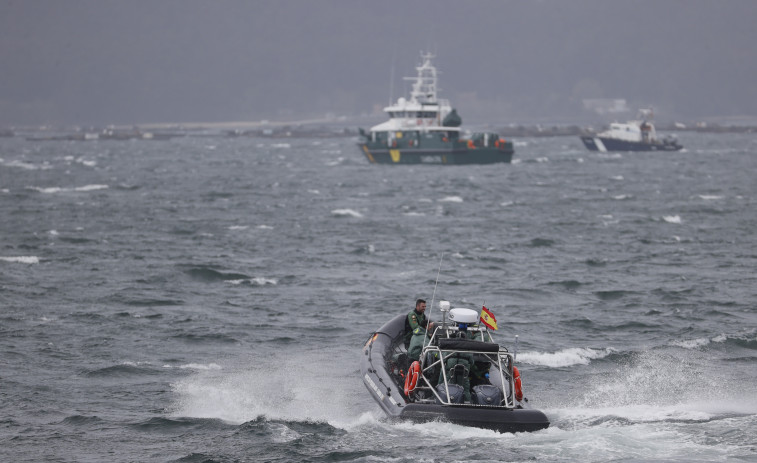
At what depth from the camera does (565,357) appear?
24.0 m

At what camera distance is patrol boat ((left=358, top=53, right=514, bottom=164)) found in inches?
4117

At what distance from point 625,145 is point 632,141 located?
1.14 m

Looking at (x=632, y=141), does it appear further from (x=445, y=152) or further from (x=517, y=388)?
(x=517, y=388)

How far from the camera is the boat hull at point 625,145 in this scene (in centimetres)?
13850

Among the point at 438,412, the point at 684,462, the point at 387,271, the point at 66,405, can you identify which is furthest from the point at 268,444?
the point at 387,271

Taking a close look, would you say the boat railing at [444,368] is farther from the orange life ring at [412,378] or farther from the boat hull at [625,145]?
the boat hull at [625,145]

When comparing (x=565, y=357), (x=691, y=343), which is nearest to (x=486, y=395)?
(x=565, y=357)

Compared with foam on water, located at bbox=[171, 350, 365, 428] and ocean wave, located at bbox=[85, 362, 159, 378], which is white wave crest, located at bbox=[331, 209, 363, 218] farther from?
ocean wave, located at bbox=[85, 362, 159, 378]

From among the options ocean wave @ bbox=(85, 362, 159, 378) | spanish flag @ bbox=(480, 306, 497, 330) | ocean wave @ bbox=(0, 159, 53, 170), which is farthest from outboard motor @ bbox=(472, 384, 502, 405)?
ocean wave @ bbox=(0, 159, 53, 170)

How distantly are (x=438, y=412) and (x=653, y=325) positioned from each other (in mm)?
12577

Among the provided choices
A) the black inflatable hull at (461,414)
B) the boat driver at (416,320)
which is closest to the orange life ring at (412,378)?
the black inflatable hull at (461,414)

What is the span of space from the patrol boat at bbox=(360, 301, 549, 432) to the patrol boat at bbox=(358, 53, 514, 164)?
85676mm

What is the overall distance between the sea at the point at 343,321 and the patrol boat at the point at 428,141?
41.2 m

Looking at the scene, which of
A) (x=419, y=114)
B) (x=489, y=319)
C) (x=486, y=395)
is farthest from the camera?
(x=419, y=114)
